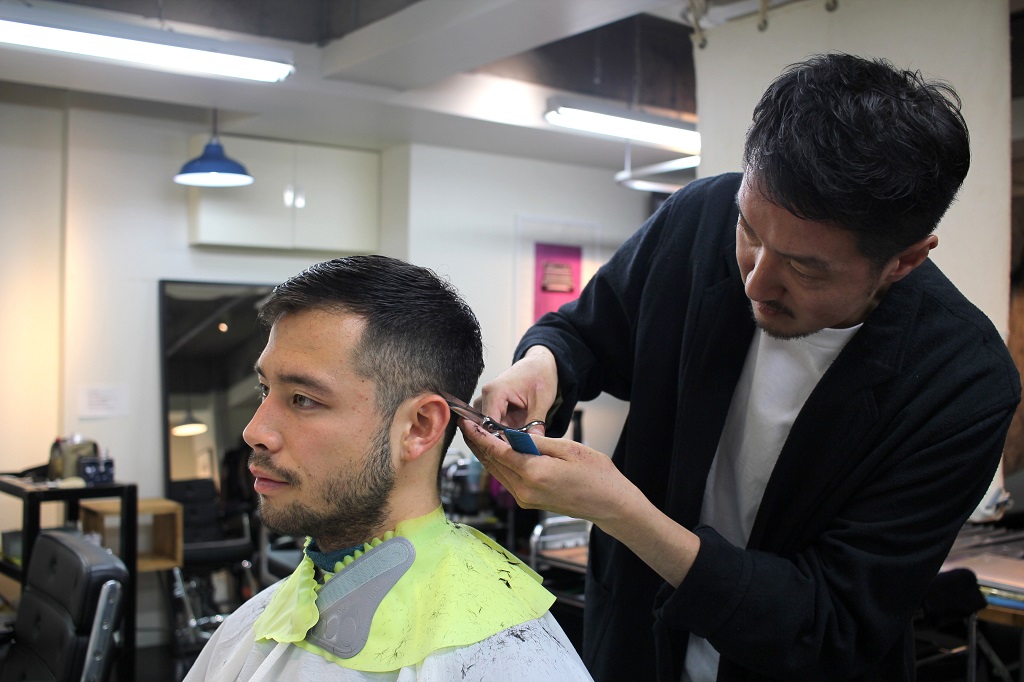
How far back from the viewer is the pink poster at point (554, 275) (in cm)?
634

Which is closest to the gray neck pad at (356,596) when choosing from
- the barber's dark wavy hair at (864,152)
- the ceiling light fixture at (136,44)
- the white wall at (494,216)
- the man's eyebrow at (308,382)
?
the man's eyebrow at (308,382)

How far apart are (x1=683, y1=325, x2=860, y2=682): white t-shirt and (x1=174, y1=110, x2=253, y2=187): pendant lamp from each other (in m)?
3.74

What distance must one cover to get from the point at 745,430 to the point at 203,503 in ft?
14.4

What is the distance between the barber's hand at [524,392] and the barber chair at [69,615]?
43.6 inches

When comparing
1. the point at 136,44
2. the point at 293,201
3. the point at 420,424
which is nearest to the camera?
the point at 420,424

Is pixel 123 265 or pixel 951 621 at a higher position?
pixel 123 265

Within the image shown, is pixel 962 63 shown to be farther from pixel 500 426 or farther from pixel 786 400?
pixel 500 426

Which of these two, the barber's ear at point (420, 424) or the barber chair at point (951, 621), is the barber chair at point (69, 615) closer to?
the barber's ear at point (420, 424)

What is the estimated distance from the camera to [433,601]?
132cm

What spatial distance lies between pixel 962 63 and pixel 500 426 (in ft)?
6.49

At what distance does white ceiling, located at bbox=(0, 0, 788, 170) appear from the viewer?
3.79 metres

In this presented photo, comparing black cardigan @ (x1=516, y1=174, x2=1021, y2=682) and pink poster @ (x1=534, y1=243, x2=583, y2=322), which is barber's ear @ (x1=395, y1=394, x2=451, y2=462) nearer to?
black cardigan @ (x1=516, y1=174, x2=1021, y2=682)

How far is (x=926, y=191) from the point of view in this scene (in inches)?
45.0

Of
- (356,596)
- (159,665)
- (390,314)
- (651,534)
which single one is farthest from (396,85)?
(651,534)
